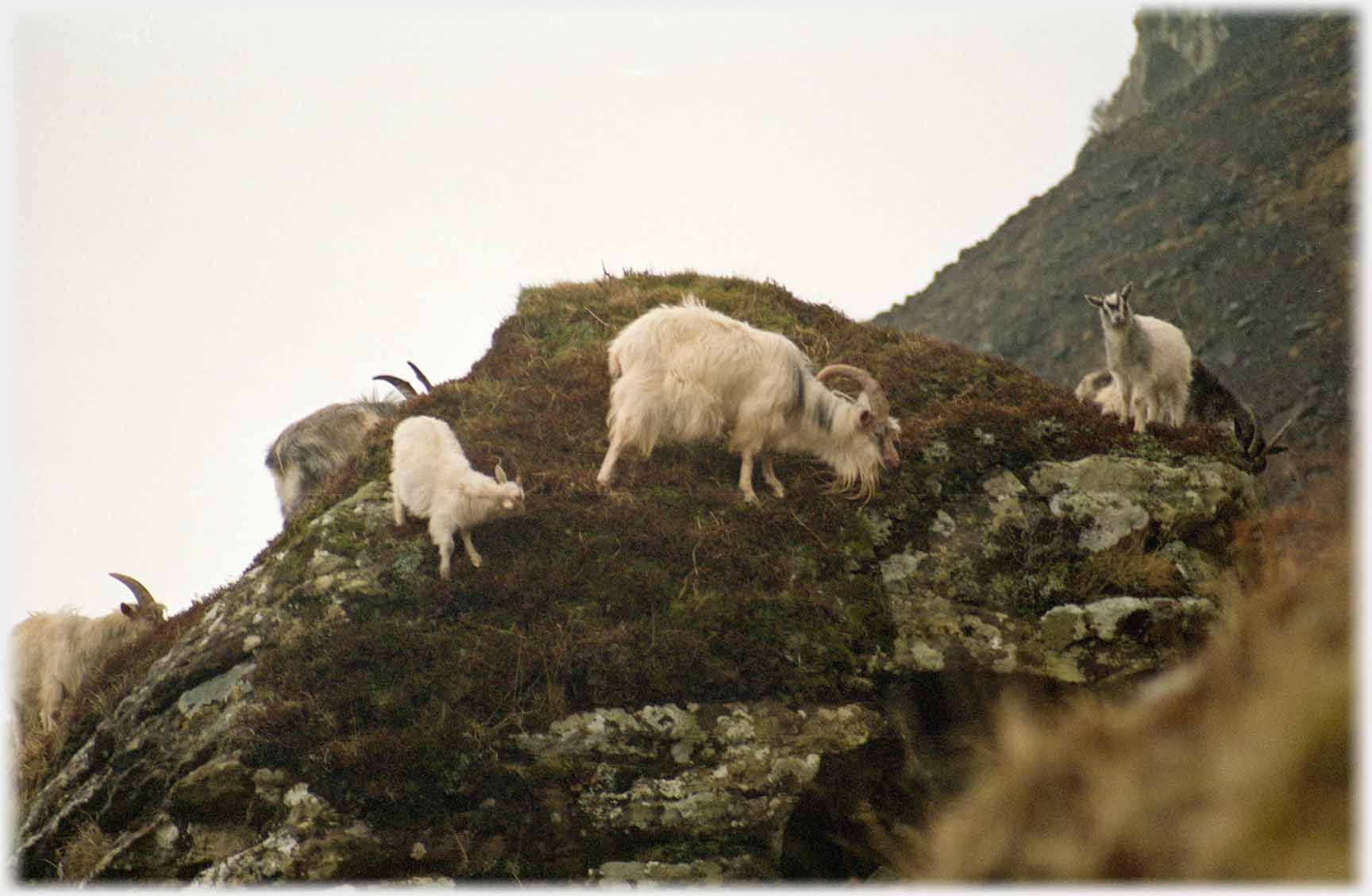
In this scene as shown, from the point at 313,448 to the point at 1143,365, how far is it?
1039 cm

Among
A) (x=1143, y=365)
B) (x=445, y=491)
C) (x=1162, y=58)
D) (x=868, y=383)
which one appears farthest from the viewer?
(x=1162, y=58)

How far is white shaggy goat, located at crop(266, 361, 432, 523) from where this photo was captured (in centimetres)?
1259

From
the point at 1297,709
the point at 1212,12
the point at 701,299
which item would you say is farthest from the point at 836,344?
the point at 1212,12

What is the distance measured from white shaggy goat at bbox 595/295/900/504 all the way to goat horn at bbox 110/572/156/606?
5.36 m

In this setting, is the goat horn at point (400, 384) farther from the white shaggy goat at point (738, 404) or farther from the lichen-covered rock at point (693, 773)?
the lichen-covered rock at point (693, 773)

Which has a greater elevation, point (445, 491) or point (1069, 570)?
point (445, 491)

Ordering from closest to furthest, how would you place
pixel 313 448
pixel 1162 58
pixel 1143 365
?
1. pixel 313 448
2. pixel 1143 365
3. pixel 1162 58

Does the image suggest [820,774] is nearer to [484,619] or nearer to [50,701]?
[484,619]

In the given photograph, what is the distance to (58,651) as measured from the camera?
10.3m

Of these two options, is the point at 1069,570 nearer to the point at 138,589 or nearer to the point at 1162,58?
the point at 138,589

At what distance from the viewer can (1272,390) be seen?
89.6 feet

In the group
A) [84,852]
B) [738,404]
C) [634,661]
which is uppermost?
[738,404]

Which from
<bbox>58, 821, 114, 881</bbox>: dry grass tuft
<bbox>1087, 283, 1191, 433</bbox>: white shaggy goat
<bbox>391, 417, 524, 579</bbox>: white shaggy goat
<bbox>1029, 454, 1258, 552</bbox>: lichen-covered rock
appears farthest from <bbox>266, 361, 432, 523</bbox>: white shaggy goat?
<bbox>1087, 283, 1191, 433</bbox>: white shaggy goat

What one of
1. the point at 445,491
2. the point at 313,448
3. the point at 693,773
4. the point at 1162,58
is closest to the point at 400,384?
the point at 313,448
